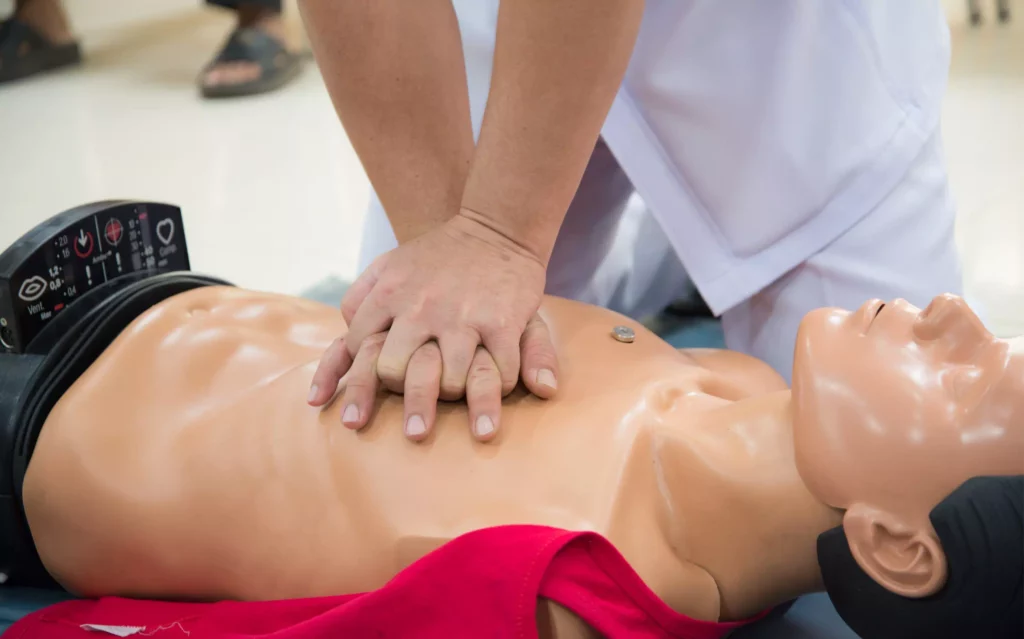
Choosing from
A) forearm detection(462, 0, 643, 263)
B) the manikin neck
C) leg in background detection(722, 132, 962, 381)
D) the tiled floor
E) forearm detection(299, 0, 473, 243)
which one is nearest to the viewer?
the manikin neck

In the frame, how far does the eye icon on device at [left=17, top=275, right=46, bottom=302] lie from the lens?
0.99 meters

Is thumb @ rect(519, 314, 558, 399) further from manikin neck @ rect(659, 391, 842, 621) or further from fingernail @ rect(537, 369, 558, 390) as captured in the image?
manikin neck @ rect(659, 391, 842, 621)

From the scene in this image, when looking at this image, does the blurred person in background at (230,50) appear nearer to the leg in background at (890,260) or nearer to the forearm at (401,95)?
the forearm at (401,95)

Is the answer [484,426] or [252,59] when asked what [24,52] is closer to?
[252,59]

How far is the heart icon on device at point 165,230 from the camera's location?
45.4 inches

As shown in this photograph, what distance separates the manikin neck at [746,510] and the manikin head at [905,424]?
4 centimetres

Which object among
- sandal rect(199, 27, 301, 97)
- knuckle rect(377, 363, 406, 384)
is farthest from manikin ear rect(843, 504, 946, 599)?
sandal rect(199, 27, 301, 97)

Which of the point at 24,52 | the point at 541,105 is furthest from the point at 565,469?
the point at 24,52

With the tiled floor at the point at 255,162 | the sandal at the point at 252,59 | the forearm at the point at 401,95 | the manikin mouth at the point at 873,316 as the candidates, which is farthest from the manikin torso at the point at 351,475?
→ the sandal at the point at 252,59

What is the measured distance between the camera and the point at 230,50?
3307mm

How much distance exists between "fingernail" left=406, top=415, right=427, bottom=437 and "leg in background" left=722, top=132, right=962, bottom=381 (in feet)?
1.96

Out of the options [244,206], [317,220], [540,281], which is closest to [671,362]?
[540,281]

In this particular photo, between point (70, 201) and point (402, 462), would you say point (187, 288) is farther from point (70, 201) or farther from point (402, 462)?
point (70, 201)

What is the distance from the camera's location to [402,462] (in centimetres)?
85
